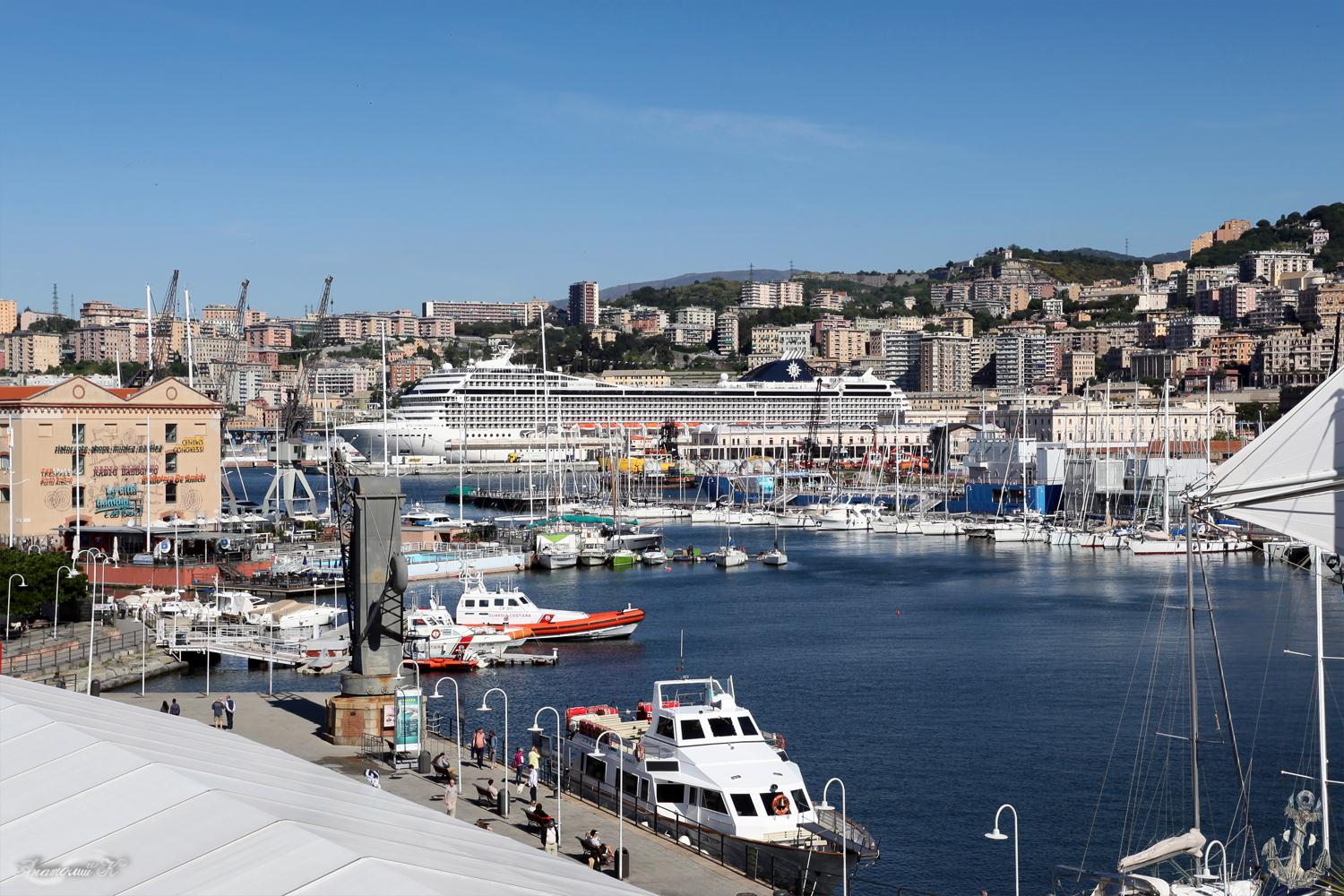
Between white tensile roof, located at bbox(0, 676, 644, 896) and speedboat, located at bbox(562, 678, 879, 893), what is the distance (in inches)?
160

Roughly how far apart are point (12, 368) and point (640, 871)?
415 feet

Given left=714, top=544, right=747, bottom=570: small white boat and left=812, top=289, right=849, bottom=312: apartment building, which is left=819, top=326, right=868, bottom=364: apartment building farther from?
left=714, top=544, right=747, bottom=570: small white boat

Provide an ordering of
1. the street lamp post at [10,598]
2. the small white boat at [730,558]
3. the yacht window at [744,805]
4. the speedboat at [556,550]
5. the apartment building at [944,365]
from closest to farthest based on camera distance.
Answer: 1. the yacht window at [744,805]
2. the street lamp post at [10,598]
3. the speedboat at [556,550]
4. the small white boat at [730,558]
5. the apartment building at [944,365]

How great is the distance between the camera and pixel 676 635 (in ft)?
75.2

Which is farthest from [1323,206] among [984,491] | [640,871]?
[640,871]

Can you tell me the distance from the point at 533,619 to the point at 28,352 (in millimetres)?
115266

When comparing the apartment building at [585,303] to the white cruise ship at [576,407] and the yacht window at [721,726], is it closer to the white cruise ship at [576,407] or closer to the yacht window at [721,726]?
the white cruise ship at [576,407]

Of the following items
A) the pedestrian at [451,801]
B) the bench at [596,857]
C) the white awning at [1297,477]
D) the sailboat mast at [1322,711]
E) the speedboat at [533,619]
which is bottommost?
the speedboat at [533,619]

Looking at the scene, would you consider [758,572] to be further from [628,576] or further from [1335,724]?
[1335,724]

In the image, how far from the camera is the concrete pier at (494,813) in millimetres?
8461

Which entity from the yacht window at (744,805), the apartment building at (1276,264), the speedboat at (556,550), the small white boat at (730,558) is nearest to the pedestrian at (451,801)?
the yacht window at (744,805)

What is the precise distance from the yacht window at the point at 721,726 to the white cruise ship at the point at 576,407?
191ft

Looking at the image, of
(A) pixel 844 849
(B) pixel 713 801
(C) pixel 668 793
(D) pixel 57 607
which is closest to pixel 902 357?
(D) pixel 57 607

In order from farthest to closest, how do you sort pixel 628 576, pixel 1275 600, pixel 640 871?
1. pixel 628 576
2. pixel 1275 600
3. pixel 640 871
